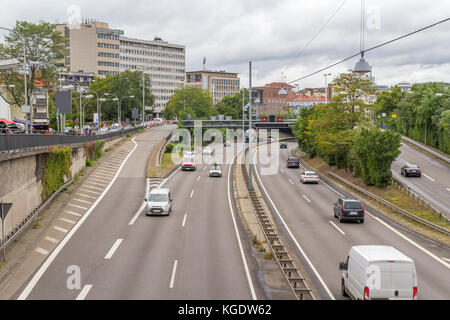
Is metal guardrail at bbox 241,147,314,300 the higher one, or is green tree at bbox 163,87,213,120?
green tree at bbox 163,87,213,120

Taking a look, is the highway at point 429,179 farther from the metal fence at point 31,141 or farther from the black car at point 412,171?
the metal fence at point 31,141

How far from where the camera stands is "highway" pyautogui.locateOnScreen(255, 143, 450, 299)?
19.3 metres

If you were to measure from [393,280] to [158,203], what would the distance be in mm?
21129

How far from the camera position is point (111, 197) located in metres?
39.4

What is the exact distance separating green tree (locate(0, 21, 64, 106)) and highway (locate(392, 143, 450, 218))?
47.3m

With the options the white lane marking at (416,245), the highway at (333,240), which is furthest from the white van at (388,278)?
the white lane marking at (416,245)

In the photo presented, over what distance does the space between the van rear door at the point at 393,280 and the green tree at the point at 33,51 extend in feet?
186

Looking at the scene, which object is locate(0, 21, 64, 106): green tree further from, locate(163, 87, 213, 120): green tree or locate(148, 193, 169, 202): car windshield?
locate(163, 87, 213, 120): green tree

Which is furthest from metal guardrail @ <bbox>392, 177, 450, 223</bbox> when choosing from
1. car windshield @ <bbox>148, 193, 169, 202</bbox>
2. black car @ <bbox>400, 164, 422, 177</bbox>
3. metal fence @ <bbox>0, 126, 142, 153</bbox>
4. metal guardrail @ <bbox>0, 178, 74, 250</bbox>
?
metal fence @ <bbox>0, 126, 142, 153</bbox>

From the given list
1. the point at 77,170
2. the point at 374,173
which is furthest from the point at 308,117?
the point at 77,170

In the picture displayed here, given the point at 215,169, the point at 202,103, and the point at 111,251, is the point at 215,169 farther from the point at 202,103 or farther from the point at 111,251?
the point at 202,103

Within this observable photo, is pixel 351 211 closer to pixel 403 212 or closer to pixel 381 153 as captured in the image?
pixel 403 212

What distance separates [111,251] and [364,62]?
15.5 meters

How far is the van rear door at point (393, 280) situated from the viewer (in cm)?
1408
